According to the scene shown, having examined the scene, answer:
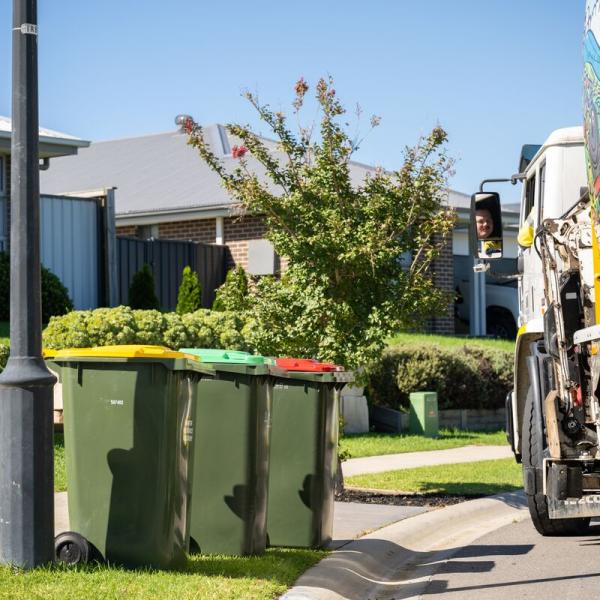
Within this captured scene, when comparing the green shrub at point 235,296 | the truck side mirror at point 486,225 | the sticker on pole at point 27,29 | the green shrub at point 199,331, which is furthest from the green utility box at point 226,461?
the green shrub at point 199,331

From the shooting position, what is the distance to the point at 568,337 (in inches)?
314

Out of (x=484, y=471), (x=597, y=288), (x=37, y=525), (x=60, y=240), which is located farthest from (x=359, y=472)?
(x=60, y=240)

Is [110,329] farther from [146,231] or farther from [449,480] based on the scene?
[146,231]

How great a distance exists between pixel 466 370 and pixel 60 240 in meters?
8.62

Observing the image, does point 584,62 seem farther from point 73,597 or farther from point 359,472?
point 359,472

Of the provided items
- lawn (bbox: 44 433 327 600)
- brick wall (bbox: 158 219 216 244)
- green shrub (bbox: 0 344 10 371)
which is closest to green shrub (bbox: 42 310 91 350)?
green shrub (bbox: 0 344 10 371)

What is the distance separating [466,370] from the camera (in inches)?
744

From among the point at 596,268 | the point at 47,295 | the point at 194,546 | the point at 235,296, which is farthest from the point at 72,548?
the point at 47,295

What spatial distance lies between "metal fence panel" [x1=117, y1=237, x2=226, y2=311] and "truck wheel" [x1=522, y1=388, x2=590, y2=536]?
50.3 feet

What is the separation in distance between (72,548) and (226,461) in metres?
1.26

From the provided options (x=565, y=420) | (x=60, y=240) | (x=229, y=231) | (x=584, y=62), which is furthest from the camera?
(x=229, y=231)

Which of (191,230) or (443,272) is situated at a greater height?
(191,230)

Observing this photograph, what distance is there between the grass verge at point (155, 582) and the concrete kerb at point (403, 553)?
0.19 m

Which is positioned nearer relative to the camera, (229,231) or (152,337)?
(152,337)
